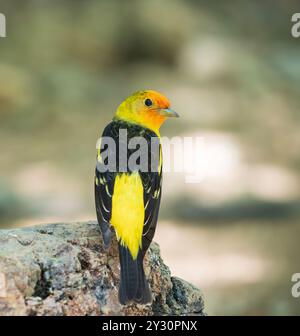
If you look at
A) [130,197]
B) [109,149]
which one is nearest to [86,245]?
[130,197]

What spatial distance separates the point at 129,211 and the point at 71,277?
503 mm

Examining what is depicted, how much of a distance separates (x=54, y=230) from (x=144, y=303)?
699mm

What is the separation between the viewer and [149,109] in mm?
3797

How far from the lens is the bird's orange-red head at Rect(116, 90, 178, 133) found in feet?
12.4

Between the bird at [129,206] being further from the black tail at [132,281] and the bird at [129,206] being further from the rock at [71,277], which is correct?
the rock at [71,277]

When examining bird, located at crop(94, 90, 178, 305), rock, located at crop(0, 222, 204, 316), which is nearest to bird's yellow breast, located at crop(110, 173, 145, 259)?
bird, located at crop(94, 90, 178, 305)

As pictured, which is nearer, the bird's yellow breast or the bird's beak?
the bird's yellow breast

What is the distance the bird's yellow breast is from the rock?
0.15m

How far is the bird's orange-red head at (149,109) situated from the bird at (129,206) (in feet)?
0.35

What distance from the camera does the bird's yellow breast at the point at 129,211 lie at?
3051 millimetres

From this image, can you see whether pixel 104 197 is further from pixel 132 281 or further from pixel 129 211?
pixel 132 281

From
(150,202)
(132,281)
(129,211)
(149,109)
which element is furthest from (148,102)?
(132,281)

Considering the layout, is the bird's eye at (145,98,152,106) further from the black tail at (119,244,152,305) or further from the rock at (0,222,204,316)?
the black tail at (119,244,152,305)

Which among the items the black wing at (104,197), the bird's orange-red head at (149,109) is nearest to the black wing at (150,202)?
the black wing at (104,197)
